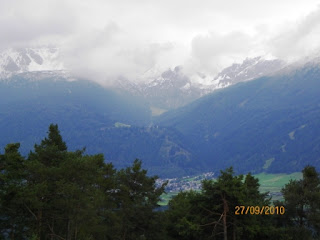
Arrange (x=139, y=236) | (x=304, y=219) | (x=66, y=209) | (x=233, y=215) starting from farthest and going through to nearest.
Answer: (x=139, y=236)
(x=304, y=219)
(x=66, y=209)
(x=233, y=215)

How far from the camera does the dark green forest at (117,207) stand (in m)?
35.5

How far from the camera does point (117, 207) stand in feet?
156

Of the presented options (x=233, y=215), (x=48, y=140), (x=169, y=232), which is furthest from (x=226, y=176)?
(x=48, y=140)

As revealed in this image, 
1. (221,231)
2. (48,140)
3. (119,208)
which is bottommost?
(221,231)

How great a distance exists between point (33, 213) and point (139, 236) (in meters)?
13.4

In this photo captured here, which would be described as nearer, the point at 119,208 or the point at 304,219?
the point at 304,219

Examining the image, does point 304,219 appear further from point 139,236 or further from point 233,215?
point 139,236

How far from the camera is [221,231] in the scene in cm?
3669
